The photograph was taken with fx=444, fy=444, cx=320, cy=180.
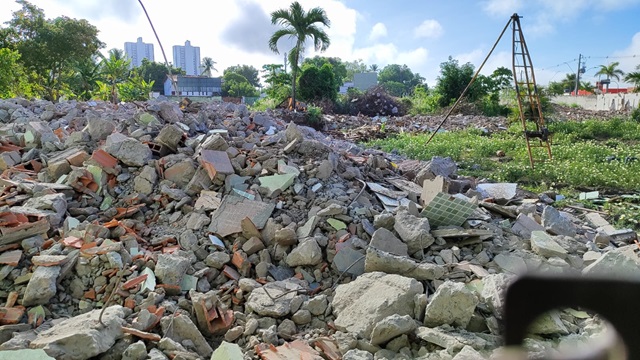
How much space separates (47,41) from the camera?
20094 millimetres

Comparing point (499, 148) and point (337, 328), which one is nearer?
point (337, 328)

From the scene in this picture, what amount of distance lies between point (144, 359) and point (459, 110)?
Result: 2156 cm

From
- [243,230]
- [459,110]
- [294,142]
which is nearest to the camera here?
[243,230]

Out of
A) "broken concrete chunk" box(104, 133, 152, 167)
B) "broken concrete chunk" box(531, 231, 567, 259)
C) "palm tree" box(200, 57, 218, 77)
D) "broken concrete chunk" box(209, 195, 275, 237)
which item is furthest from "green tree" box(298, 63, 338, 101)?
"palm tree" box(200, 57, 218, 77)

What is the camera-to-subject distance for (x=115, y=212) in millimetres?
4406

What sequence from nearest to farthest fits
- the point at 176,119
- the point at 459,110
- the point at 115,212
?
the point at 115,212, the point at 176,119, the point at 459,110

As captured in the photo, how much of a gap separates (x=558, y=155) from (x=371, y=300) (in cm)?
847

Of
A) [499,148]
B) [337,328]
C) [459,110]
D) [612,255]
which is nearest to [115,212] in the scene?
[337,328]

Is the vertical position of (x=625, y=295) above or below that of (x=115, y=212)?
above

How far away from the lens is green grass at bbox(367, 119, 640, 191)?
25.2ft

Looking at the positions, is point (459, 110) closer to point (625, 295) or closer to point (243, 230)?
point (243, 230)

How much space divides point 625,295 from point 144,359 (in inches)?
102

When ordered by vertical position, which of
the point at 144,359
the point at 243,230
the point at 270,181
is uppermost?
the point at 270,181

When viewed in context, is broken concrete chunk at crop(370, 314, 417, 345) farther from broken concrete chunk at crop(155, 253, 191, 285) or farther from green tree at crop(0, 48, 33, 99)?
green tree at crop(0, 48, 33, 99)
